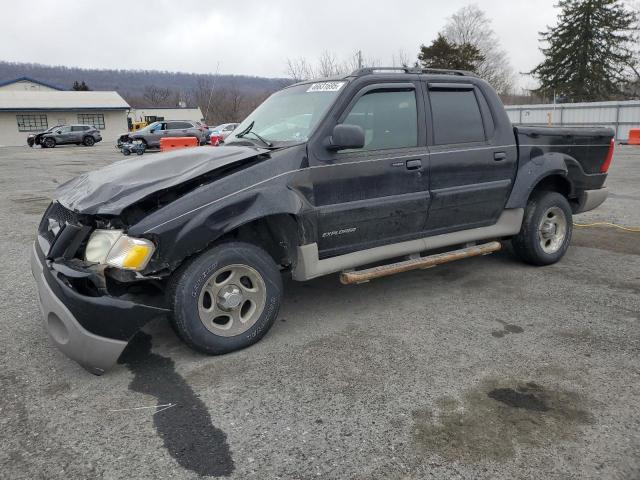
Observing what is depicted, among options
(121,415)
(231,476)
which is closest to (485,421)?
(231,476)

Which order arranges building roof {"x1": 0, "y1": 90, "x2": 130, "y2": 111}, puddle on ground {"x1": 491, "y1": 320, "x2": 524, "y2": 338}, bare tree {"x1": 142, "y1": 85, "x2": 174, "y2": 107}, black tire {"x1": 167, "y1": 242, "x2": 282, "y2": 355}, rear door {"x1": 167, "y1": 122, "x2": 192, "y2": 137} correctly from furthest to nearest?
bare tree {"x1": 142, "y1": 85, "x2": 174, "y2": 107}
building roof {"x1": 0, "y1": 90, "x2": 130, "y2": 111}
rear door {"x1": 167, "y1": 122, "x2": 192, "y2": 137}
puddle on ground {"x1": 491, "y1": 320, "x2": 524, "y2": 338}
black tire {"x1": 167, "y1": 242, "x2": 282, "y2": 355}

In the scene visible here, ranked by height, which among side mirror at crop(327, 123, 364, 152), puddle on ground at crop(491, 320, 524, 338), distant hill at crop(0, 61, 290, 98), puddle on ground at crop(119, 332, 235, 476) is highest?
distant hill at crop(0, 61, 290, 98)

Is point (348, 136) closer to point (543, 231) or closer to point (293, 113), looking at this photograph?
point (293, 113)

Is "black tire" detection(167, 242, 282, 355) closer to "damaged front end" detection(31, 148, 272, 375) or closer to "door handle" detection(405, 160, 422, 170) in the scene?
"damaged front end" detection(31, 148, 272, 375)

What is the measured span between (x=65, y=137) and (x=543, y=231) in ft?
118

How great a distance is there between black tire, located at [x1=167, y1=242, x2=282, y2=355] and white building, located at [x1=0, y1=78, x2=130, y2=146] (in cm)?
5032

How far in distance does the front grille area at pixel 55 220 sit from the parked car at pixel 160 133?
24.2m

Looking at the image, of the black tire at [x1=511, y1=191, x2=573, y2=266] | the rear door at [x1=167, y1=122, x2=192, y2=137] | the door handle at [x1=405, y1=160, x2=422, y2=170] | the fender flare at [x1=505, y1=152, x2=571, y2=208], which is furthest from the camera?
the rear door at [x1=167, y1=122, x2=192, y2=137]

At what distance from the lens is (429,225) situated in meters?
4.56

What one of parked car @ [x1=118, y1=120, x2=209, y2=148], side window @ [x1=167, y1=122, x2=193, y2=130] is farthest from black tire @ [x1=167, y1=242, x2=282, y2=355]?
side window @ [x1=167, y1=122, x2=193, y2=130]

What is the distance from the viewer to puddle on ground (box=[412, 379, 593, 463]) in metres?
2.58

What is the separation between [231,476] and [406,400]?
3.57 feet

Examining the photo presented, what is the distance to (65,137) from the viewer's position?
3509 centimetres

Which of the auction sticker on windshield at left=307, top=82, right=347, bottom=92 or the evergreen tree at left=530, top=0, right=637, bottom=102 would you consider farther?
the evergreen tree at left=530, top=0, right=637, bottom=102
